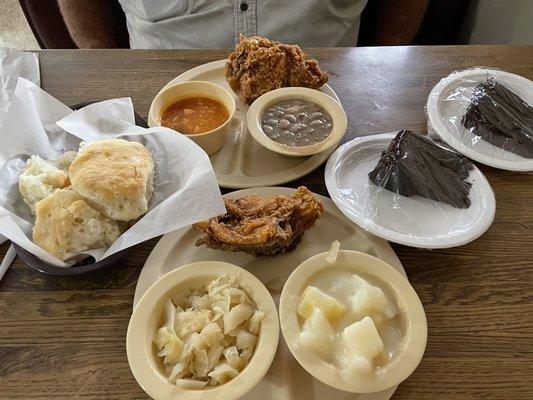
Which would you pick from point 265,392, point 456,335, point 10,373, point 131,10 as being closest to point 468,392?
point 456,335

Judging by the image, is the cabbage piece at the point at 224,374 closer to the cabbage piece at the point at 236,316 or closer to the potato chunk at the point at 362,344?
the cabbage piece at the point at 236,316

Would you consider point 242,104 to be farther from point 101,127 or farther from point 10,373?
point 10,373

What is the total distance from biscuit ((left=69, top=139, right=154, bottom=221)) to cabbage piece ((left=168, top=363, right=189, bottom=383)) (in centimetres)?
48

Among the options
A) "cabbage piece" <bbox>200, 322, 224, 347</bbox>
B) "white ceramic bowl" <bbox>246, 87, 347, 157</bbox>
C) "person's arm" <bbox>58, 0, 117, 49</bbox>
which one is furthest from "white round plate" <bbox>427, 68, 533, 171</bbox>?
"person's arm" <bbox>58, 0, 117, 49</bbox>

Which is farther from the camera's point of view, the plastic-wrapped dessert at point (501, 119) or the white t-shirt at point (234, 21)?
the white t-shirt at point (234, 21)

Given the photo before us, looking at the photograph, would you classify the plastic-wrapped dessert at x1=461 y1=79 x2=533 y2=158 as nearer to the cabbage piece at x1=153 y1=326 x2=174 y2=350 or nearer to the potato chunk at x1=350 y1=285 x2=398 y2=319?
the potato chunk at x1=350 y1=285 x2=398 y2=319

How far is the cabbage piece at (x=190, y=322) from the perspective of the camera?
1.11m

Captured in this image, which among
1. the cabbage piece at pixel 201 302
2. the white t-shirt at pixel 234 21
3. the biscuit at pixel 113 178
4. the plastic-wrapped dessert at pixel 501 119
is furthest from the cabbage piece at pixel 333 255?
the white t-shirt at pixel 234 21

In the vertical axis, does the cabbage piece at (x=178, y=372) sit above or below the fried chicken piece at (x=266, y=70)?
below

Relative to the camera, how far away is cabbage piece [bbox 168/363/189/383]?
103 cm

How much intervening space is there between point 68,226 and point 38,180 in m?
0.22

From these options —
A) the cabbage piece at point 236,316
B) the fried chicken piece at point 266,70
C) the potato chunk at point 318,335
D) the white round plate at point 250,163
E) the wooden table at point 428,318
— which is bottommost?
the wooden table at point 428,318

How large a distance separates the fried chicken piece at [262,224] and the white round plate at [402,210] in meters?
0.15

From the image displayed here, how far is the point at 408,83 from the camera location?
197 centimetres
